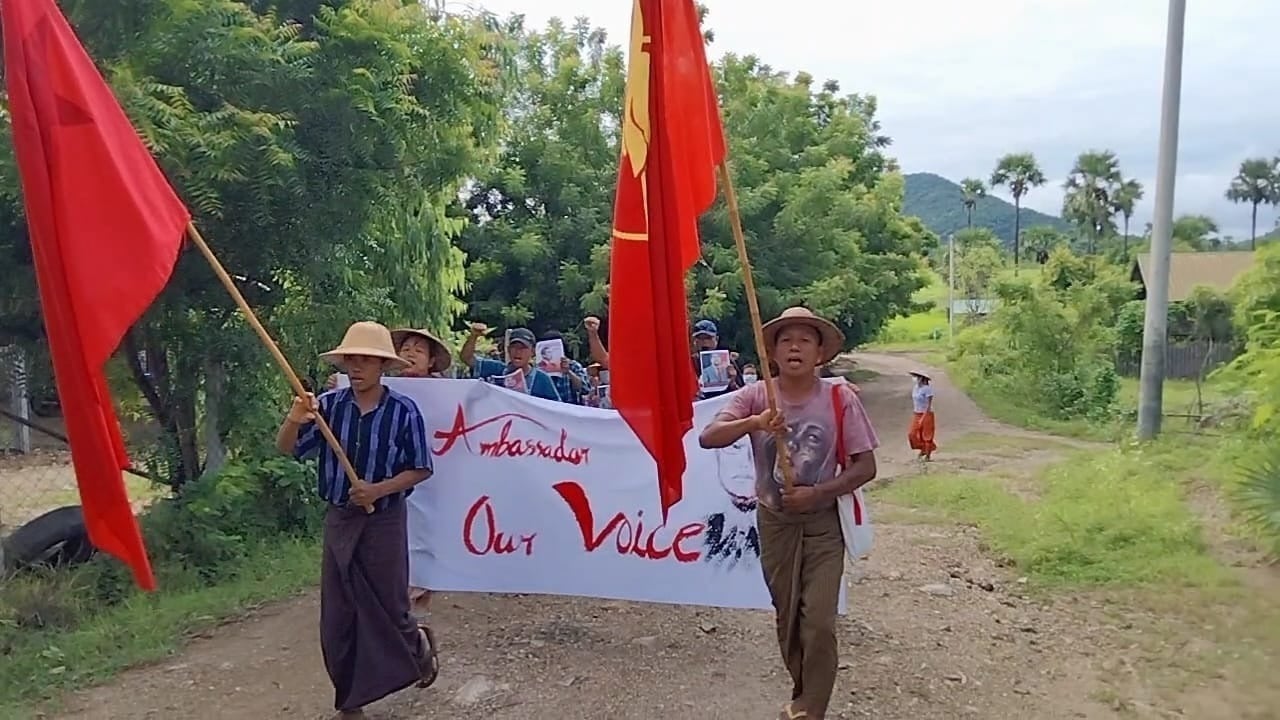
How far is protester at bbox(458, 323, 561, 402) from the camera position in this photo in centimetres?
753

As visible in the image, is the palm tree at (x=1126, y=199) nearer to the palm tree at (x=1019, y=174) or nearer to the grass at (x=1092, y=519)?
the palm tree at (x=1019, y=174)

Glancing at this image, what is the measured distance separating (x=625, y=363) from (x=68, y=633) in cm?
392

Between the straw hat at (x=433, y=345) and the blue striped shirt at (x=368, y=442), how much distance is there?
1397mm

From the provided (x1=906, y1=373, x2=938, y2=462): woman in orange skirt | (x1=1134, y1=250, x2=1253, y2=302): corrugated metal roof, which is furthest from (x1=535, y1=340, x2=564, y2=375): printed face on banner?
(x1=1134, y1=250, x2=1253, y2=302): corrugated metal roof

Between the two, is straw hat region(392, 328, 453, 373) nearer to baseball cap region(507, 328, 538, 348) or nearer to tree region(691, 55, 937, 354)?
baseball cap region(507, 328, 538, 348)

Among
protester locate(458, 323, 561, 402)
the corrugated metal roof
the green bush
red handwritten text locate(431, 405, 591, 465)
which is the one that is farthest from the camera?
the corrugated metal roof

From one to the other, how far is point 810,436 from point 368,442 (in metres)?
1.87

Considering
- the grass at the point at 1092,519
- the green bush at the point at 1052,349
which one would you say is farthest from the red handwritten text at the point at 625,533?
the green bush at the point at 1052,349

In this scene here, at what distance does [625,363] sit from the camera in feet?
14.7

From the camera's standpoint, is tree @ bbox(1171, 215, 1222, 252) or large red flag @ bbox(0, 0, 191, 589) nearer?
large red flag @ bbox(0, 0, 191, 589)

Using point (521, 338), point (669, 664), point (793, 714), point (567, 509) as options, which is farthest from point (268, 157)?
point (793, 714)

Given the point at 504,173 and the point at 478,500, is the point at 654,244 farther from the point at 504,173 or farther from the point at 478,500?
the point at 504,173

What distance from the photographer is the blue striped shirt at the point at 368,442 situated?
488 cm

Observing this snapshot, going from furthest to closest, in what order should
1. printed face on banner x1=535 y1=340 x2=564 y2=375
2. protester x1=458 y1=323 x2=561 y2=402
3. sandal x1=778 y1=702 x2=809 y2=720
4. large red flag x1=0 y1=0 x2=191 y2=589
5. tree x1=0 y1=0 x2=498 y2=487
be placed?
printed face on banner x1=535 y1=340 x2=564 y2=375, protester x1=458 y1=323 x2=561 y2=402, tree x1=0 y1=0 x2=498 y2=487, sandal x1=778 y1=702 x2=809 y2=720, large red flag x1=0 y1=0 x2=191 y2=589
